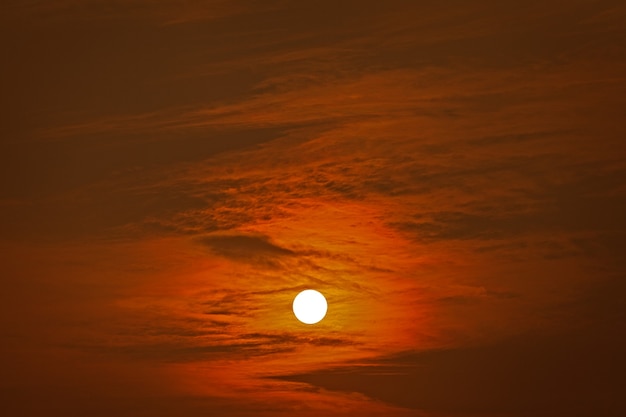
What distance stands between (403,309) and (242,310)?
1638 millimetres

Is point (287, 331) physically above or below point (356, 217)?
below

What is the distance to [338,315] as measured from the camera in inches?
249

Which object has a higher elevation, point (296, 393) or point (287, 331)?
point (287, 331)

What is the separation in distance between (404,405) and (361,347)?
0.81 meters

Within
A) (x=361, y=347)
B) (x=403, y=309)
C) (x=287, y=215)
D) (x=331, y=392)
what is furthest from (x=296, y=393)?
(x=287, y=215)

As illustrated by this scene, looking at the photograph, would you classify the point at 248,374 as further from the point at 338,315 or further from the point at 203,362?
the point at 338,315

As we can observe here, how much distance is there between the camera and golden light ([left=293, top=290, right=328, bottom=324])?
6.15m

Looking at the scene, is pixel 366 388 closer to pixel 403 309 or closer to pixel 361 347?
pixel 361 347

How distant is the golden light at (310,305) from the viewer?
20.2ft

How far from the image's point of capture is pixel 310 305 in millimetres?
6191

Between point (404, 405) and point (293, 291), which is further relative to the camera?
point (404, 405)

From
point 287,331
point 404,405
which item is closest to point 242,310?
point 287,331

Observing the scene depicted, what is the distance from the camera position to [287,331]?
6547 millimetres

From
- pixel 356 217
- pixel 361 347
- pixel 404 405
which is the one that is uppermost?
pixel 356 217
